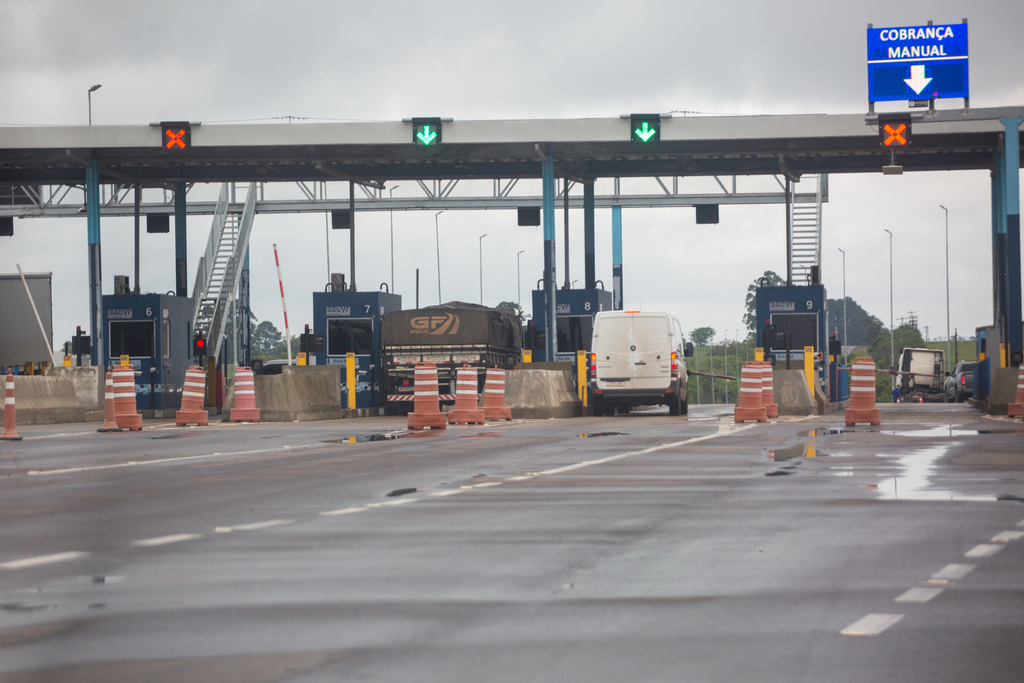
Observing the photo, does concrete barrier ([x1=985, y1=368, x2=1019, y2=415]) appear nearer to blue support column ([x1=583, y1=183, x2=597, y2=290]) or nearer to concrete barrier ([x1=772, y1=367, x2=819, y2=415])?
concrete barrier ([x1=772, y1=367, x2=819, y2=415])

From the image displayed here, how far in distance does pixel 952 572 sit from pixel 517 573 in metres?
1.96

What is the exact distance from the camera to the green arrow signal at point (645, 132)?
31.9 metres

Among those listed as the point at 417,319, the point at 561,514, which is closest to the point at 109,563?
the point at 561,514

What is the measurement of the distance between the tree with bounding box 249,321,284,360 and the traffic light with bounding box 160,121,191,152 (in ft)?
433

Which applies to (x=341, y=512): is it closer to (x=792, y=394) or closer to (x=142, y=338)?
(x=792, y=394)

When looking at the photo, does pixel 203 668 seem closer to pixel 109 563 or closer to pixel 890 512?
pixel 109 563

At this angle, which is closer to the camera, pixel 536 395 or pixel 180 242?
pixel 536 395

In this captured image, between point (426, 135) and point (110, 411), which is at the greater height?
point (426, 135)

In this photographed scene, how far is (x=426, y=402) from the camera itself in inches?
816

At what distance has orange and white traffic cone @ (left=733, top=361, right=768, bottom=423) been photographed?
23000mm

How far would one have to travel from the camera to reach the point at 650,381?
27562 mm

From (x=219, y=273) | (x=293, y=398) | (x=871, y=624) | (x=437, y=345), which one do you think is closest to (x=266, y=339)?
(x=219, y=273)

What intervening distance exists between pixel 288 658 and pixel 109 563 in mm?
2404

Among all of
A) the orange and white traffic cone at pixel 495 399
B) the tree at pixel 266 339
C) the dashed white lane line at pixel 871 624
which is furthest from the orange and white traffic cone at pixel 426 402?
the tree at pixel 266 339
